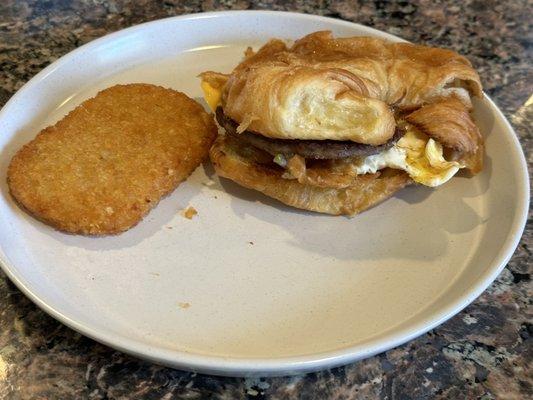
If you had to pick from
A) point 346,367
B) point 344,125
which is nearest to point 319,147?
point 344,125

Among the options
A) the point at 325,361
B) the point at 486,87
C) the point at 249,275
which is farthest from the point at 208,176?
the point at 486,87

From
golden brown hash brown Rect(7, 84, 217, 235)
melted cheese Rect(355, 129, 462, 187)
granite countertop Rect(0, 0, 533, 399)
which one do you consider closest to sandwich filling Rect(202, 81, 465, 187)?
melted cheese Rect(355, 129, 462, 187)

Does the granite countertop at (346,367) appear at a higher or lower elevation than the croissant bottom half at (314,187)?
lower

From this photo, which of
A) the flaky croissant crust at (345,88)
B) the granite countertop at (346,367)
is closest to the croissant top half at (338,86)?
the flaky croissant crust at (345,88)

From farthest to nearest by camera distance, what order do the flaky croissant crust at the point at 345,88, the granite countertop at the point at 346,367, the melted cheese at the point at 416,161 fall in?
1. the melted cheese at the point at 416,161
2. the flaky croissant crust at the point at 345,88
3. the granite countertop at the point at 346,367

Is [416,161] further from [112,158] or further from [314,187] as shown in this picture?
[112,158]

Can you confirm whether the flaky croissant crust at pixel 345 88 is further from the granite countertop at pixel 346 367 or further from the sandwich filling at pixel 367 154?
the granite countertop at pixel 346 367

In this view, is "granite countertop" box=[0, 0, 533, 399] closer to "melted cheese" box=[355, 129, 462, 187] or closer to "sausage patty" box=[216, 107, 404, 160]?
"melted cheese" box=[355, 129, 462, 187]
